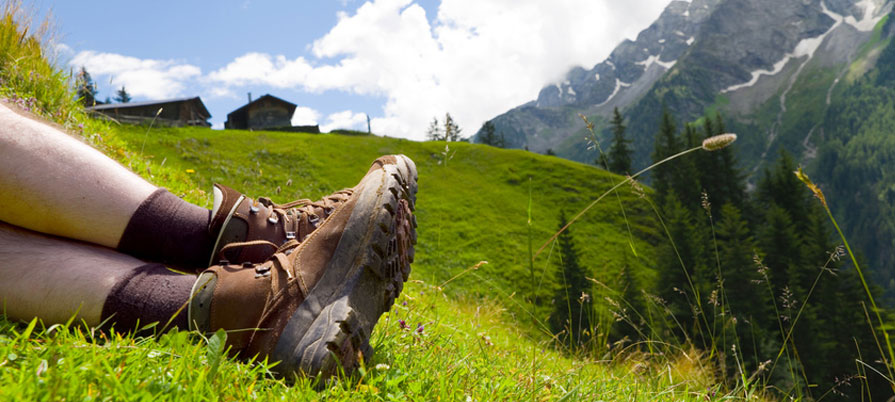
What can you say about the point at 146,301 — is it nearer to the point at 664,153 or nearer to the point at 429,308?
the point at 429,308

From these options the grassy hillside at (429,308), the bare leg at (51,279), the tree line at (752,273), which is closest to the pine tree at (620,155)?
the tree line at (752,273)

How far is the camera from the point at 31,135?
5.79 ft

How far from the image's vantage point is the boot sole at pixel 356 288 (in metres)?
1.53

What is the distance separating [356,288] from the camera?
172 centimetres

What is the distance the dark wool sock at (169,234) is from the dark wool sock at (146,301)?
10.5 inches

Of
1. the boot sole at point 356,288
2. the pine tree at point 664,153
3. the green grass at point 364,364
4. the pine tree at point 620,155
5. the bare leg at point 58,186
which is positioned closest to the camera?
the green grass at point 364,364

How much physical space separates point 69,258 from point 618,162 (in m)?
59.7

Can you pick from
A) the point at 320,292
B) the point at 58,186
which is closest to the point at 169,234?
the point at 58,186

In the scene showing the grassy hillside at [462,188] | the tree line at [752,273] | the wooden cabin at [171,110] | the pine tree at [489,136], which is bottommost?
the tree line at [752,273]

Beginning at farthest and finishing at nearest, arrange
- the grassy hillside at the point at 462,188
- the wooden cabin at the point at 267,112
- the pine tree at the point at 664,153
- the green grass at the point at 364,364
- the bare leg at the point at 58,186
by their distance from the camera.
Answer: the wooden cabin at the point at 267,112, the pine tree at the point at 664,153, the grassy hillside at the point at 462,188, the bare leg at the point at 58,186, the green grass at the point at 364,364

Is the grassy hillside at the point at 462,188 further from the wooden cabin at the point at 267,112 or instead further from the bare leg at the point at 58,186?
the bare leg at the point at 58,186

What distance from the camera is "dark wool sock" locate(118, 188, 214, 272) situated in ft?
6.43

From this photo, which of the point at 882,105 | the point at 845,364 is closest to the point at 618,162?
the point at 845,364

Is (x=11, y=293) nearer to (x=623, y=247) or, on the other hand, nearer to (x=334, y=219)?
(x=334, y=219)
